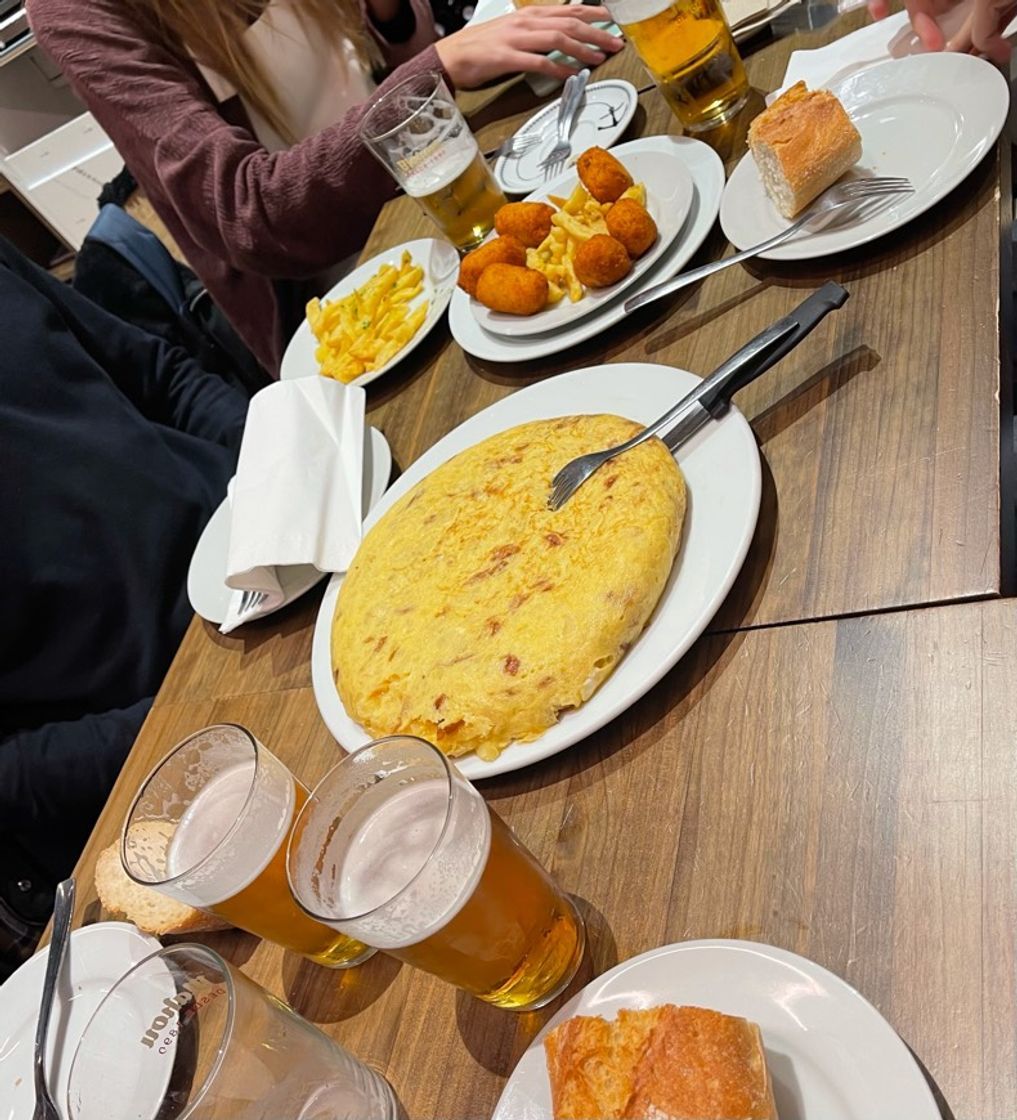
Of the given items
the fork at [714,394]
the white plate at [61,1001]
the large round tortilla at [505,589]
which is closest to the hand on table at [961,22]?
the fork at [714,394]

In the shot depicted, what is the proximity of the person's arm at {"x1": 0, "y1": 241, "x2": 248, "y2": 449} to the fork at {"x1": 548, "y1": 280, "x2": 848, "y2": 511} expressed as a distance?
1.41 metres

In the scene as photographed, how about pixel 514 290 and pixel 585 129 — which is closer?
pixel 514 290

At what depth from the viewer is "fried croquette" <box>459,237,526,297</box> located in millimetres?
1373

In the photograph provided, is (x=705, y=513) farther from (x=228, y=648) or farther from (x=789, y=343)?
(x=228, y=648)

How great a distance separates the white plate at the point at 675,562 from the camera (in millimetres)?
843

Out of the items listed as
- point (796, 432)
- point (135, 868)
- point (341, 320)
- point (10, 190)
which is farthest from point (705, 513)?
point (10, 190)

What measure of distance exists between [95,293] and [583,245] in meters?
1.72

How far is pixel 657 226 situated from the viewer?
4.23 ft

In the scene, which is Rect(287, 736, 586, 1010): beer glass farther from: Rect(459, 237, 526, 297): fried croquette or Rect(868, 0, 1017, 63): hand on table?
Rect(868, 0, 1017, 63): hand on table

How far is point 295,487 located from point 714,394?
587 millimetres

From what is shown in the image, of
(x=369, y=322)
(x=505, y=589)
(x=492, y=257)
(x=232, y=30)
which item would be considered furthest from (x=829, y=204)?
(x=232, y=30)

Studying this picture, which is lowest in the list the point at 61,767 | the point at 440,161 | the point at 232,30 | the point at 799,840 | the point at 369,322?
the point at 61,767

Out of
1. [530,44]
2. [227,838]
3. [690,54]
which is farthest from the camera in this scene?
[530,44]

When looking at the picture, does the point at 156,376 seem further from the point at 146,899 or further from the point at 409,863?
the point at 409,863
